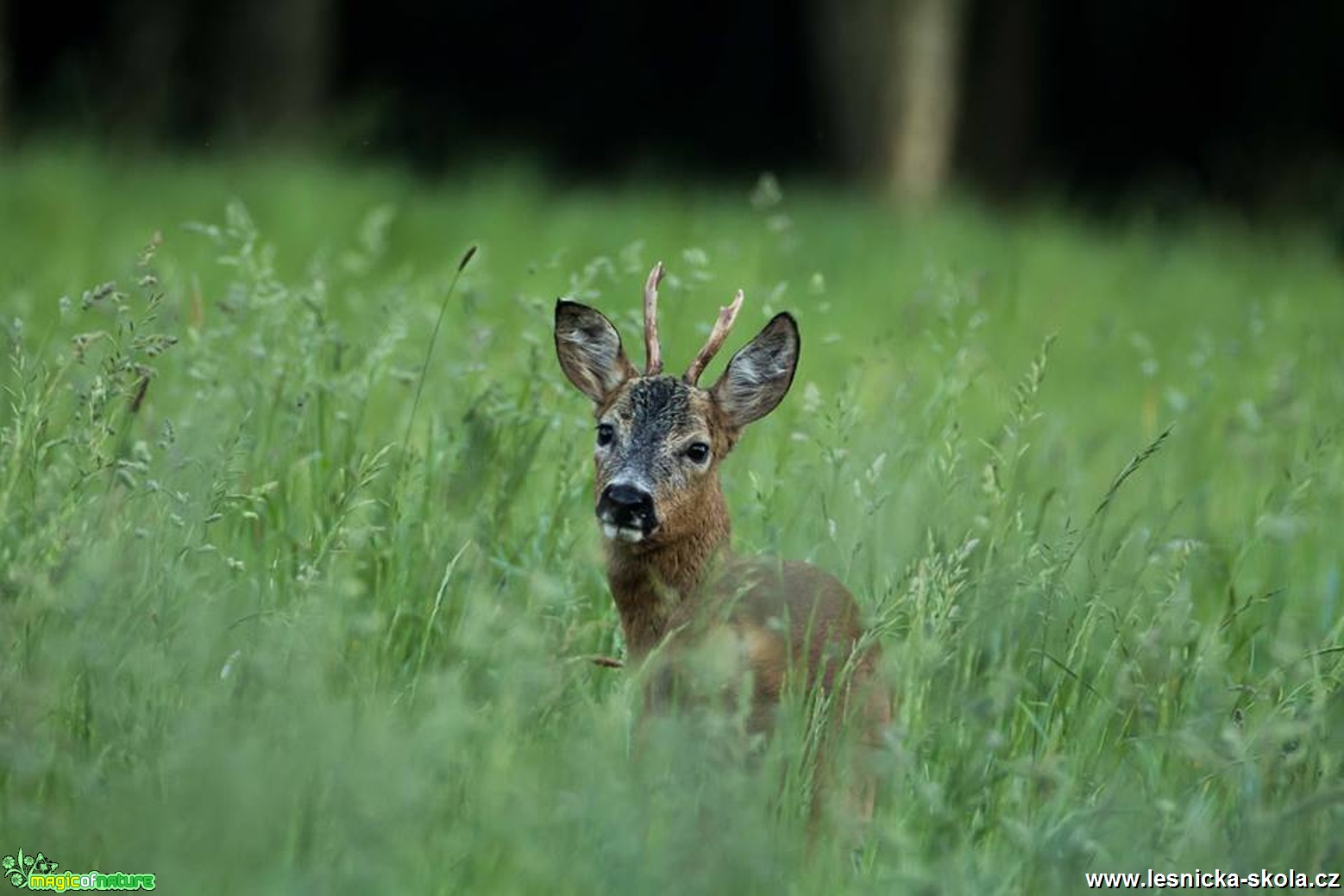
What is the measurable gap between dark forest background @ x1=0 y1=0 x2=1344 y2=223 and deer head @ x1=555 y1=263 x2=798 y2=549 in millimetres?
8760

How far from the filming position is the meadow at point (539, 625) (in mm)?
3100

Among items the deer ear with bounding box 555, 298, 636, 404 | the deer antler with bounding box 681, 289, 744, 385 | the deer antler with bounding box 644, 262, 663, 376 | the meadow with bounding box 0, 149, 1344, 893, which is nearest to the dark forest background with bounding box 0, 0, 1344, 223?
the meadow with bounding box 0, 149, 1344, 893

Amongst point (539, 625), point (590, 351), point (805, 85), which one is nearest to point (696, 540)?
point (539, 625)

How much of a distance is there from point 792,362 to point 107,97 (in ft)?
32.9

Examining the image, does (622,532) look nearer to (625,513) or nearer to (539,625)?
(625,513)

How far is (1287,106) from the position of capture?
18344 millimetres

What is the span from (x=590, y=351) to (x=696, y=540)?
1.64 feet

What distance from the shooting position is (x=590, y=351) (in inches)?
183

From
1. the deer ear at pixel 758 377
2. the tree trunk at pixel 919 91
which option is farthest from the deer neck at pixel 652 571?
the tree trunk at pixel 919 91

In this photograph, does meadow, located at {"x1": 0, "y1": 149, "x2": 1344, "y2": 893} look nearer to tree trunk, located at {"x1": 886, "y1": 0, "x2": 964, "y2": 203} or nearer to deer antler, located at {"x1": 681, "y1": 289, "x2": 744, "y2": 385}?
deer antler, located at {"x1": 681, "y1": 289, "x2": 744, "y2": 385}

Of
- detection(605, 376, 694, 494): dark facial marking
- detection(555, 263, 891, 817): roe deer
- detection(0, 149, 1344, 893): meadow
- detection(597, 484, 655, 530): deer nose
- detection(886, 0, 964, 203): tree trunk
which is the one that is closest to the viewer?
detection(0, 149, 1344, 893): meadow

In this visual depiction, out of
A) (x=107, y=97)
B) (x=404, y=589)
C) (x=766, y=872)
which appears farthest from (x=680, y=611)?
(x=107, y=97)

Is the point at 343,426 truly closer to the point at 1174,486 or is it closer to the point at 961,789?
the point at 961,789

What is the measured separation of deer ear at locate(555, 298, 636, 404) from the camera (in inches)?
181
